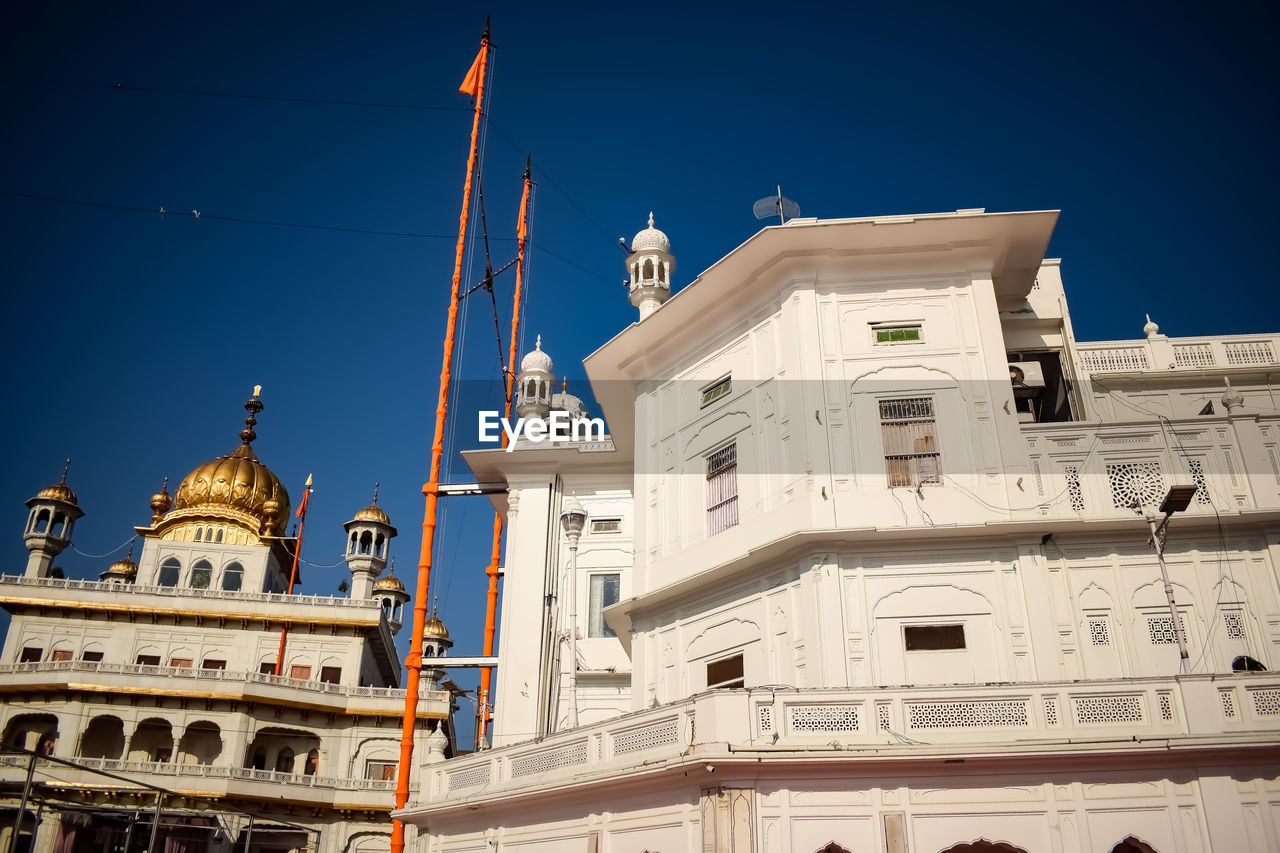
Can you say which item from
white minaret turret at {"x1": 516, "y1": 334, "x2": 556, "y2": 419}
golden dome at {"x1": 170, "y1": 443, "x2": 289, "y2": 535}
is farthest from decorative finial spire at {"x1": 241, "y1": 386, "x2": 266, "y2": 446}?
white minaret turret at {"x1": 516, "y1": 334, "x2": 556, "y2": 419}

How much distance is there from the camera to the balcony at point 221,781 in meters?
39.0

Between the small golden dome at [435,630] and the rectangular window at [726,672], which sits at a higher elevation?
the small golden dome at [435,630]

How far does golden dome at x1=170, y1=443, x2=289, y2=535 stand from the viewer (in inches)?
2080

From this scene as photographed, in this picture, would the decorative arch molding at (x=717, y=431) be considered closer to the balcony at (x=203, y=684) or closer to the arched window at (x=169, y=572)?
the balcony at (x=203, y=684)

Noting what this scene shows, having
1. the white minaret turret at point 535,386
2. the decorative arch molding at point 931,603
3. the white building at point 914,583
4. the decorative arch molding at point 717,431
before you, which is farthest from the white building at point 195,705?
the decorative arch molding at point 931,603

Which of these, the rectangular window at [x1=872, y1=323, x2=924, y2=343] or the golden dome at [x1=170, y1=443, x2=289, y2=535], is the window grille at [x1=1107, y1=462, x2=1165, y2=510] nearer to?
the rectangular window at [x1=872, y1=323, x2=924, y2=343]

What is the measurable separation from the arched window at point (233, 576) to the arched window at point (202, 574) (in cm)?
72

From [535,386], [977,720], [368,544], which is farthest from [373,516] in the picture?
[977,720]

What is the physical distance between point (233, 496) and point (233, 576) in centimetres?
483

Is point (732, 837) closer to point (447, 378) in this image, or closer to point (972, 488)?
point (972, 488)

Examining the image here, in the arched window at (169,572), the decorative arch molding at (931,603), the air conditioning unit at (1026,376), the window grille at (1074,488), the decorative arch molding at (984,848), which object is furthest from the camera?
the arched window at (169,572)

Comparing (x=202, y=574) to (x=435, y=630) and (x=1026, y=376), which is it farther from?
(x=1026, y=376)

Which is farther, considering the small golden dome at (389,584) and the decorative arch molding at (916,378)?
the small golden dome at (389,584)

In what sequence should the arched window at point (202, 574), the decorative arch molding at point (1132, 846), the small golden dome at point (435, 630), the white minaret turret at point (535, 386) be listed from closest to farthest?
the decorative arch molding at point (1132, 846), the white minaret turret at point (535, 386), the arched window at point (202, 574), the small golden dome at point (435, 630)
